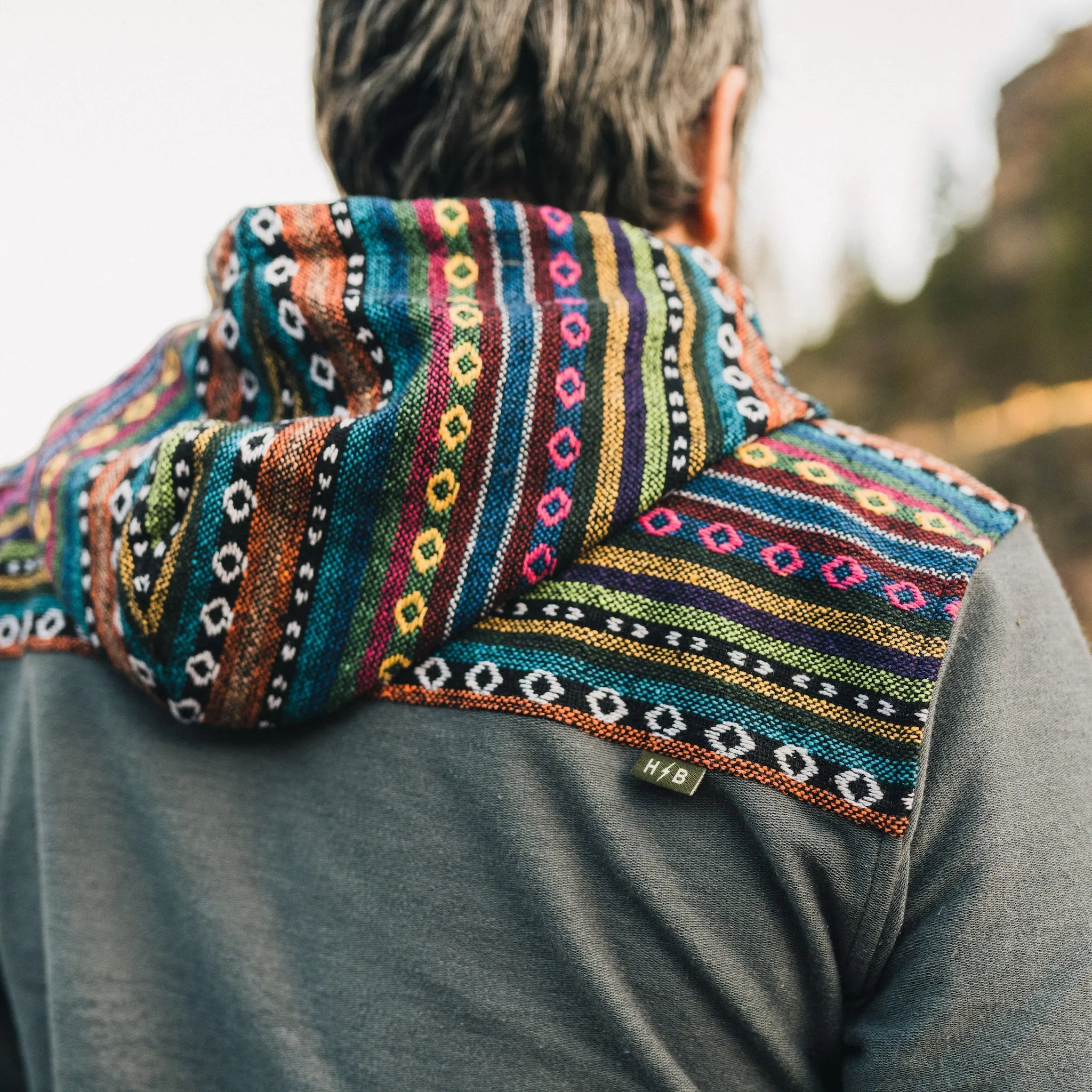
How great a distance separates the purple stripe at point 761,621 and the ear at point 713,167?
58 centimetres

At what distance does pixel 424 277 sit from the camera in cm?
94

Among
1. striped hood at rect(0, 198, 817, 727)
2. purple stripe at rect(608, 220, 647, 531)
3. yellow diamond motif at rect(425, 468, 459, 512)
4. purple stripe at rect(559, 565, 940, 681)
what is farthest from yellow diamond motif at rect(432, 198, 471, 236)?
purple stripe at rect(559, 565, 940, 681)

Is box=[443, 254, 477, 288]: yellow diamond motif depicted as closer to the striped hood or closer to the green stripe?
the striped hood

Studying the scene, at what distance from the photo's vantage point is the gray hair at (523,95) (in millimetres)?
1092

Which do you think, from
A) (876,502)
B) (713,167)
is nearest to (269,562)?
(876,502)

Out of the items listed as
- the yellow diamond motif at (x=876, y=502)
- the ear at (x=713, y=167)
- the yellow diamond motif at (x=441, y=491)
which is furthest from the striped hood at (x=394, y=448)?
the ear at (x=713, y=167)

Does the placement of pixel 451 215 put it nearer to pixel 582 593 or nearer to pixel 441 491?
pixel 441 491

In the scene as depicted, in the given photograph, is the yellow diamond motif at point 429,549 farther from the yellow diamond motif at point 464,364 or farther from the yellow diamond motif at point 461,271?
the yellow diamond motif at point 461,271

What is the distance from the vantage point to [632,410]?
894 mm

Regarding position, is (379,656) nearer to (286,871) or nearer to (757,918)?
(286,871)

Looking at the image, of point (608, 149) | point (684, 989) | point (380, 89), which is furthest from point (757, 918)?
point (380, 89)

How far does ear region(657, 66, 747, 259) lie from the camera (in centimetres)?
125

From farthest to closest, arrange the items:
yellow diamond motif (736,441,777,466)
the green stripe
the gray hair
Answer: the gray hair < yellow diamond motif (736,441,777,466) < the green stripe

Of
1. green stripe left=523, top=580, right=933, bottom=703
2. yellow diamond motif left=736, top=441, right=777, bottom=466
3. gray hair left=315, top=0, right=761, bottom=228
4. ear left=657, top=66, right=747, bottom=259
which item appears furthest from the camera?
ear left=657, top=66, right=747, bottom=259
